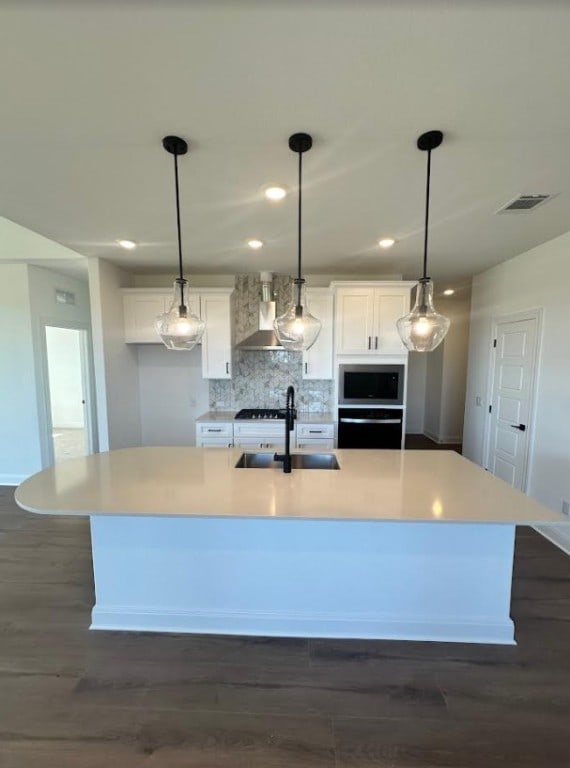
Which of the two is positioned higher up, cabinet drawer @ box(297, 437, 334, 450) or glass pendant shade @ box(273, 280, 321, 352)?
glass pendant shade @ box(273, 280, 321, 352)

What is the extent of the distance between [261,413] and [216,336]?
1066 millimetres

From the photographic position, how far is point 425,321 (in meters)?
1.96

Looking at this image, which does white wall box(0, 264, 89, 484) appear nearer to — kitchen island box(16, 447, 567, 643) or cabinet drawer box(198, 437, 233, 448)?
cabinet drawer box(198, 437, 233, 448)

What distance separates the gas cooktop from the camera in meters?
3.99

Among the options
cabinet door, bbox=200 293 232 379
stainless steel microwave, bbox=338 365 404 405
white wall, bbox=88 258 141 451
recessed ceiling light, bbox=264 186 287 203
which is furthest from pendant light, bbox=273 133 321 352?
white wall, bbox=88 258 141 451

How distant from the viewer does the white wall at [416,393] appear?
6781 mm

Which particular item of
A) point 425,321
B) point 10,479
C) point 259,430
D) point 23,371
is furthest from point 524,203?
point 10,479

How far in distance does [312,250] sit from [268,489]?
242 cm

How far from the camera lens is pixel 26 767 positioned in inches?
52.4

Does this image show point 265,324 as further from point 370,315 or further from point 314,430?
point 314,430

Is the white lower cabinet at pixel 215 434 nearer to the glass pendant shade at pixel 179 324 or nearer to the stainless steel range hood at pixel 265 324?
the stainless steel range hood at pixel 265 324

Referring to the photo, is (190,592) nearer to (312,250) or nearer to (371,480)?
(371,480)

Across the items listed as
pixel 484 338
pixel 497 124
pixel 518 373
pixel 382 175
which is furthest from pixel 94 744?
pixel 484 338

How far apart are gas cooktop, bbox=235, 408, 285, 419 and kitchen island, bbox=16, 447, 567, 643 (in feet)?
6.31
